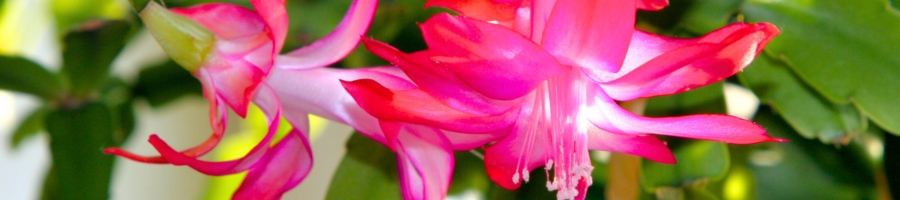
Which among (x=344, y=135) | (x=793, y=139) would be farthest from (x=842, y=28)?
(x=344, y=135)

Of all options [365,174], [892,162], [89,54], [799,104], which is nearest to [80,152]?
[89,54]

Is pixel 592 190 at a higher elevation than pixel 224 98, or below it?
below

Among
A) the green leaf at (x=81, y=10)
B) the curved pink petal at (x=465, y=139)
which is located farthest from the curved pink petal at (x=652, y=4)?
the green leaf at (x=81, y=10)

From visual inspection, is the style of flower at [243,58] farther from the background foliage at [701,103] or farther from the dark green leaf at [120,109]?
the dark green leaf at [120,109]

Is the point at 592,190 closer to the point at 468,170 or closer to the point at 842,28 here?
the point at 468,170

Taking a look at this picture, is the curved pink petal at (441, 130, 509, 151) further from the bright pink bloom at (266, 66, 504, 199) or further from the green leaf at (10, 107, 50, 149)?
the green leaf at (10, 107, 50, 149)

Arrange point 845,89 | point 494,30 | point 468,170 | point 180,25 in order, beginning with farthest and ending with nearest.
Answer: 1. point 468,170
2. point 845,89
3. point 180,25
4. point 494,30

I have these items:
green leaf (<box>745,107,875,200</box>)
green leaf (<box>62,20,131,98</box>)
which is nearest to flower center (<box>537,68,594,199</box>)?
green leaf (<box>745,107,875,200</box>)
